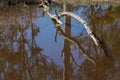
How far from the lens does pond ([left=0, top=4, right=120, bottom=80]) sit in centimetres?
726

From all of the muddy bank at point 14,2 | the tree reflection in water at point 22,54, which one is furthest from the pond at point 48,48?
the muddy bank at point 14,2

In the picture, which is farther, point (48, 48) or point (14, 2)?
point (14, 2)

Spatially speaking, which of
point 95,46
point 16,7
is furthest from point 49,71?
point 16,7

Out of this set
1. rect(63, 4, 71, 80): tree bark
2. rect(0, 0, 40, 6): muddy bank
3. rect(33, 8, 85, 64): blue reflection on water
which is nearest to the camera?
rect(63, 4, 71, 80): tree bark

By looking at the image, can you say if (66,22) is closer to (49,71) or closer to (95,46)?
(95,46)

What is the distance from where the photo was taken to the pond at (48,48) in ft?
23.8

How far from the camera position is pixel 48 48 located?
9156 mm

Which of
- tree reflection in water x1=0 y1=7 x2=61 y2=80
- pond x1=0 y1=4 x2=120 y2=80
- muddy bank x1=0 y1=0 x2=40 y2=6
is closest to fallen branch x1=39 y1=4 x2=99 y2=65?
pond x1=0 y1=4 x2=120 y2=80

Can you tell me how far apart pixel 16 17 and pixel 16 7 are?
8.51ft

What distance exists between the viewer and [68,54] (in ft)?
28.4

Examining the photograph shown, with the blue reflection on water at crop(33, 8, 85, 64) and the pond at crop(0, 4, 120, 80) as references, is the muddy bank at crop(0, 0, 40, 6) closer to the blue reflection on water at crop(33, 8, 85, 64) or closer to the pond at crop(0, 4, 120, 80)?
the pond at crop(0, 4, 120, 80)

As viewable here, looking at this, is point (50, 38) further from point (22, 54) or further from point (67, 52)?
point (22, 54)

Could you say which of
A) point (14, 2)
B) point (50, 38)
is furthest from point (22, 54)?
point (14, 2)

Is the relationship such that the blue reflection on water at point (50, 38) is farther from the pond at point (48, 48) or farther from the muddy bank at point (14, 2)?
the muddy bank at point (14, 2)
